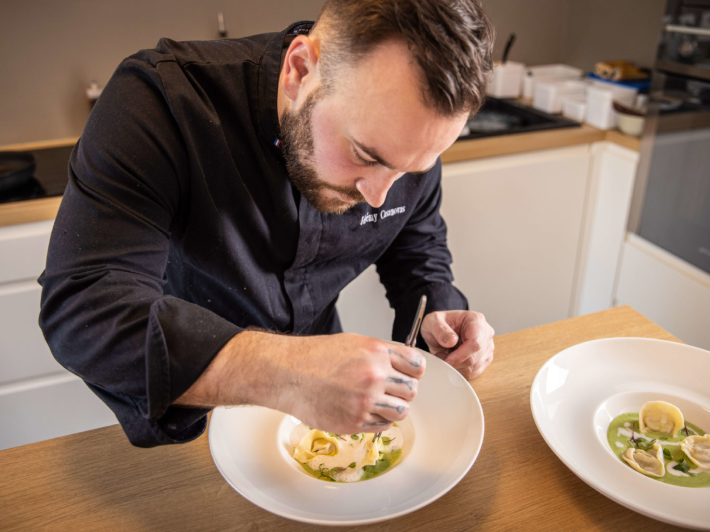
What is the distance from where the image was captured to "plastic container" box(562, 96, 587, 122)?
2.01 m

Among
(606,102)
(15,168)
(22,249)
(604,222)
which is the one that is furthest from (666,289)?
(15,168)

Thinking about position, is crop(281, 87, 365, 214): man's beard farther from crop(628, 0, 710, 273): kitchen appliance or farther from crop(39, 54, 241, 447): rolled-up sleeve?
crop(628, 0, 710, 273): kitchen appliance

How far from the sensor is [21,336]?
5.16 ft


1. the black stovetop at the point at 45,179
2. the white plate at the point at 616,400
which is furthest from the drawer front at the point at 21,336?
the white plate at the point at 616,400

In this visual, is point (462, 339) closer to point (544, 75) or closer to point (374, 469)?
point (374, 469)

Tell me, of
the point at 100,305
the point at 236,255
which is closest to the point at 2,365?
the point at 236,255

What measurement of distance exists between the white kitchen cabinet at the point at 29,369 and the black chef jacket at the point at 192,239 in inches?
22.4

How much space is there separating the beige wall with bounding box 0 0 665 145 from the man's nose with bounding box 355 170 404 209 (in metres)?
1.42

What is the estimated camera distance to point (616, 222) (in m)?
2.01

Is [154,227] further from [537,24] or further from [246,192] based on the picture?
[537,24]

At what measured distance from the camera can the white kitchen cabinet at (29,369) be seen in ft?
4.88

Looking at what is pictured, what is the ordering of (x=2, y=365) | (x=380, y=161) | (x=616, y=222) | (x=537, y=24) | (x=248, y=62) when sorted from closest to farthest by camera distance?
(x=380, y=161)
(x=248, y=62)
(x=2, y=365)
(x=616, y=222)
(x=537, y=24)

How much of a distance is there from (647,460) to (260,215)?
2.32ft

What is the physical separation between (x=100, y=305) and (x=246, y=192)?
0.35 metres
